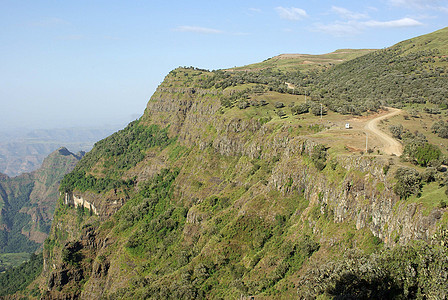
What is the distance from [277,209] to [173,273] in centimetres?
2633

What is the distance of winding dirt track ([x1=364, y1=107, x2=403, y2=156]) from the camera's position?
2483 inches

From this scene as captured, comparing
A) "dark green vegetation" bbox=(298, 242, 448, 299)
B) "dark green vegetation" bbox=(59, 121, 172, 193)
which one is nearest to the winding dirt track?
"dark green vegetation" bbox=(298, 242, 448, 299)

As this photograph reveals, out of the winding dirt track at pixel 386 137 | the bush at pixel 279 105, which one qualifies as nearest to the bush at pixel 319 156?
the winding dirt track at pixel 386 137

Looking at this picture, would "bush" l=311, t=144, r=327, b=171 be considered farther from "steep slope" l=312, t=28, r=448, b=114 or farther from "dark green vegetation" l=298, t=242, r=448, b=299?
"steep slope" l=312, t=28, r=448, b=114

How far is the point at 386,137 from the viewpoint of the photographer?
74.2m

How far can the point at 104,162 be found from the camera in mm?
177375

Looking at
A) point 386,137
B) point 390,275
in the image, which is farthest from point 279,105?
point 390,275

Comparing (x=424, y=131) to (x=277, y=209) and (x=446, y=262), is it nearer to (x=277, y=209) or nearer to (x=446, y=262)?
(x=277, y=209)

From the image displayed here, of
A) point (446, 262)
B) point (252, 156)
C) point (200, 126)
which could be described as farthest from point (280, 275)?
point (200, 126)

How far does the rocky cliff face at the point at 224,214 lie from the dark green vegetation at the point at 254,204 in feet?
0.94

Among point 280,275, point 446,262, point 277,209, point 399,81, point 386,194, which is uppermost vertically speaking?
point 399,81

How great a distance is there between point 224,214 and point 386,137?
39.2m

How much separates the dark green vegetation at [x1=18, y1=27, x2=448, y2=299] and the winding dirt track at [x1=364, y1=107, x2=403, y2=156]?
2.63 meters

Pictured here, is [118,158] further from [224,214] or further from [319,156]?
[319,156]
